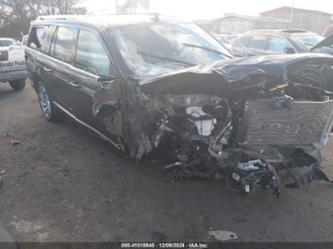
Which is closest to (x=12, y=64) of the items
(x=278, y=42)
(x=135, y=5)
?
(x=278, y=42)

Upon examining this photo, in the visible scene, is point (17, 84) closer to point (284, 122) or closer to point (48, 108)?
point (48, 108)

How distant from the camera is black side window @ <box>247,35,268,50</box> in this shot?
9.42 metres

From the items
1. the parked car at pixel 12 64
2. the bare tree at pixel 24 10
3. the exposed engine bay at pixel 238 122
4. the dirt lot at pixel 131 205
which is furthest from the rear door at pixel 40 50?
the bare tree at pixel 24 10

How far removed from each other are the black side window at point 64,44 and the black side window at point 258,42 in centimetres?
586

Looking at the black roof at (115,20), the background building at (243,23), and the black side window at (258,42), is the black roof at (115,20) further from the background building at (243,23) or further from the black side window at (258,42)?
the background building at (243,23)

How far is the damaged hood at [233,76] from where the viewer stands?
3041 mm

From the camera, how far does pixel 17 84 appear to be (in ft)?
31.0

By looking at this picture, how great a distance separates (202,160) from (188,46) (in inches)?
65.0

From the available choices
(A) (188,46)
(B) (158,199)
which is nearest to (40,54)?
(A) (188,46)

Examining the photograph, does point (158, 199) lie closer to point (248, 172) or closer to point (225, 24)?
point (248, 172)

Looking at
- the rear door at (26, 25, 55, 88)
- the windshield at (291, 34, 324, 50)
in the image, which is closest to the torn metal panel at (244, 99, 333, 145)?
the rear door at (26, 25, 55, 88)

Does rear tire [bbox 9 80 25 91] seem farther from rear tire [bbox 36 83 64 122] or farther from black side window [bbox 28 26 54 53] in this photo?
rear tire [bbox 36 83 64 122]

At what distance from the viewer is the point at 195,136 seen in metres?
3.32

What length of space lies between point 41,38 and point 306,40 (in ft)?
20.5
